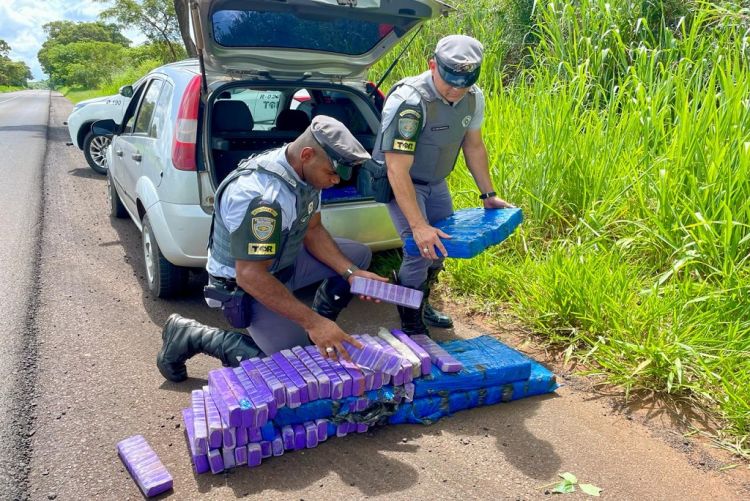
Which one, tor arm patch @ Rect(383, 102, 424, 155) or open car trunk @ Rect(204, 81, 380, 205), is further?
open car trunk @ Rect(204, 81, 380, 205)

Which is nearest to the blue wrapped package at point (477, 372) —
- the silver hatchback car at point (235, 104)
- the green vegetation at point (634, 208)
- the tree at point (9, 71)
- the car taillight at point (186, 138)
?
the green vegetation at point (634, 208)

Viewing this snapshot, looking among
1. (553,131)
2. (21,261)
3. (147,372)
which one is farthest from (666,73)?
(21,261)

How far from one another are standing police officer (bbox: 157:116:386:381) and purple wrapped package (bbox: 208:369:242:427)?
33 centimetres

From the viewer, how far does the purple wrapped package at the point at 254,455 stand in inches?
90.7

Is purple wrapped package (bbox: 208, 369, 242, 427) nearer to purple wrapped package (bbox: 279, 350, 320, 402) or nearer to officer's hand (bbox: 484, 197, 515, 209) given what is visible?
purple wrapped package (bbox: 279, 350, 320, 402)

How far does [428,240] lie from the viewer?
111 inches

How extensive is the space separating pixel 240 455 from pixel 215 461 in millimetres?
97

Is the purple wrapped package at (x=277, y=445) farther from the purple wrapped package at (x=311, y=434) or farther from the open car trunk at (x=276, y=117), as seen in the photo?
the open car trunk at (x=276, y=117)

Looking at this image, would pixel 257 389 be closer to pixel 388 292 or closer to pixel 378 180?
pixel 388 292

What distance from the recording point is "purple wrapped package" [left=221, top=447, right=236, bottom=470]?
227 cm

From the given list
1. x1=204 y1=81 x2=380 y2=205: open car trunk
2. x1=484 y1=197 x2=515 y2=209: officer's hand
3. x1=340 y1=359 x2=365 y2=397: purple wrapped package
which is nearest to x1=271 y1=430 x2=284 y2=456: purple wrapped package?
x1=340 y1=359 x2=365 y2=397: purple wrapped package

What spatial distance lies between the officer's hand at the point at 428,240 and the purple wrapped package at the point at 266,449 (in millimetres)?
1150

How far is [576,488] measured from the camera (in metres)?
2.24

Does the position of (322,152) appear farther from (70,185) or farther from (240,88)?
(70,185)
